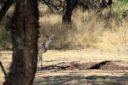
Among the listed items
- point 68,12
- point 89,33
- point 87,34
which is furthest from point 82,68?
point 68,12

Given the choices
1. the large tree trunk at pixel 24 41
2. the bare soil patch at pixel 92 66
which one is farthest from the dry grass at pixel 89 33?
the large tree trunk at pixel 24 41

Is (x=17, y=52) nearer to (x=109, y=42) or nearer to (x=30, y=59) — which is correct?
(x=30, y=59)

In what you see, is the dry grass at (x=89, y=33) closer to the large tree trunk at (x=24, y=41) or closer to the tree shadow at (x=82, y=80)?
the tree shadow at (x=82, y=80)

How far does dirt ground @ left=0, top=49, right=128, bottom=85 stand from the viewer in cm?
1020

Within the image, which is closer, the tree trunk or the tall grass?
the tall grass

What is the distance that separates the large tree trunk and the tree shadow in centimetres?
378

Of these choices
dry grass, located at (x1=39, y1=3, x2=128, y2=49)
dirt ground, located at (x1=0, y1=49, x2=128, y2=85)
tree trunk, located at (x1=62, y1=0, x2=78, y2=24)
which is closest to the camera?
dirt ground, located at (x1=0, y1=49, x2=128, y2=85)

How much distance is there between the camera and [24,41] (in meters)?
6.04

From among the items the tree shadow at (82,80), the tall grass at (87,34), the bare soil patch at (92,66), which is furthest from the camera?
the tall grass at (87,34)

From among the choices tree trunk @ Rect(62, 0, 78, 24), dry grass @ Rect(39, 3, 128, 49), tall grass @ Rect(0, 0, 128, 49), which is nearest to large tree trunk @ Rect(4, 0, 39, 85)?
tall grass @ Rect(0, 0, 128, 49)

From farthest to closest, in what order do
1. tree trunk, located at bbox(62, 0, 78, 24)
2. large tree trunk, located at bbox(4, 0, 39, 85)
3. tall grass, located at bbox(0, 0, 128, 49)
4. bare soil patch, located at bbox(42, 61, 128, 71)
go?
1. tree trunk, located at bbox(62, 0, 78, 24)
2. tall grass, located at bbox(0, 0, 128, 49)
3. bare soil patch, located at bbox(42, 61, 128, 71)
4. large tree trunk, located at bbox(4, 0, 39, 85)

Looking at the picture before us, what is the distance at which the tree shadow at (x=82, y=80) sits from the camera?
388 inches

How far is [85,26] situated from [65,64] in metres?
8.17

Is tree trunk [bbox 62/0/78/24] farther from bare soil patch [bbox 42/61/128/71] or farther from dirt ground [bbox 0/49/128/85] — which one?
bare soil patch [bbox 42/61/128/71]
